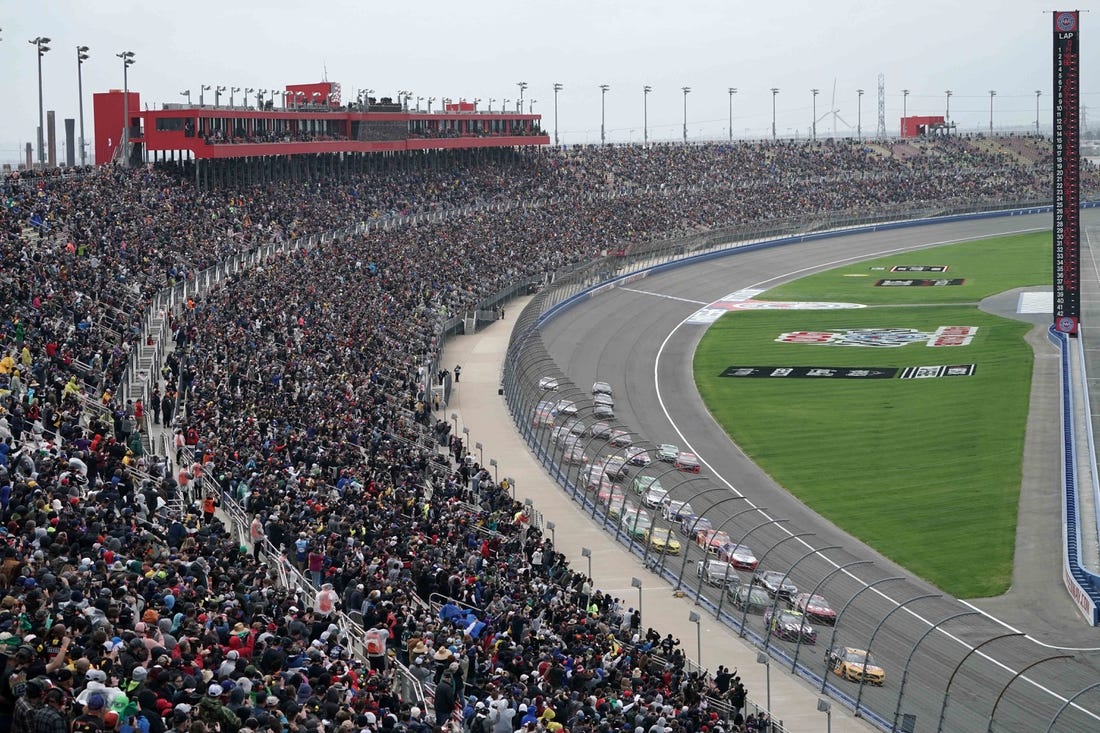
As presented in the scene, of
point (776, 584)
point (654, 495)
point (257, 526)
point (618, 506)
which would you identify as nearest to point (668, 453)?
point (618, 506)

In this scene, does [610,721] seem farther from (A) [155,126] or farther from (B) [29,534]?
(A) [155,126]

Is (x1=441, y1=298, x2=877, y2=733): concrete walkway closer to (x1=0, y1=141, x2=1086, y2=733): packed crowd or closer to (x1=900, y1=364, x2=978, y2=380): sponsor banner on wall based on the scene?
(x1=0, y1=141, x2=1086, y2=733): packed crowd

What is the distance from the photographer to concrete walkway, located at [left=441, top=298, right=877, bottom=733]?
24.4 m

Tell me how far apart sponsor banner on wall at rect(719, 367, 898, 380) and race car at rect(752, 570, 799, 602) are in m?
32.3

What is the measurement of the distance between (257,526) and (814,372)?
40.4 metres

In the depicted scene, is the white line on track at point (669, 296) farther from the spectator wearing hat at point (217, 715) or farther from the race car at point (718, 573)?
the spectator wearing hat at point (217, 715)

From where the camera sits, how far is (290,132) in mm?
76188

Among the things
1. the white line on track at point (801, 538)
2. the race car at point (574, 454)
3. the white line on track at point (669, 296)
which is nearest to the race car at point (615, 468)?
the race car at point (574, 454)

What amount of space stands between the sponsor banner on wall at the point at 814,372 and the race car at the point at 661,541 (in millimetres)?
28815

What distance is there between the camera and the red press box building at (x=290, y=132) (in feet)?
212

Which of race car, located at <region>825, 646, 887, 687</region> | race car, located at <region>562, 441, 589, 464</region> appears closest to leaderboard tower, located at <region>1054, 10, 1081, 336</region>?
race car, located at <region>562, 441, 589, 464</region>

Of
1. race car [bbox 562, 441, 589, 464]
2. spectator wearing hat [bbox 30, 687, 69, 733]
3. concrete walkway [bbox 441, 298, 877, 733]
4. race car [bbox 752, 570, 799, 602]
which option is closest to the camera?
spectator wearing hat [bbox 30, 687, 69, 733]

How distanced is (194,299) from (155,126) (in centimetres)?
2472

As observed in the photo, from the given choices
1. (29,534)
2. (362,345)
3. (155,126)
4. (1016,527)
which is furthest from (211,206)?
(29,534)
